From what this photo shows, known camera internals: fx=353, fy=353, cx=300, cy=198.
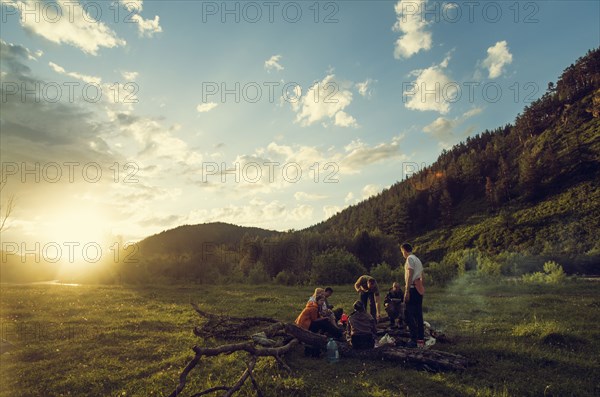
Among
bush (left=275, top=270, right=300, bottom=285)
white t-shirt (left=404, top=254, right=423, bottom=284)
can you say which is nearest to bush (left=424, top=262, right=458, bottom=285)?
bush (left=275, top=270, right=300, bottom=285)

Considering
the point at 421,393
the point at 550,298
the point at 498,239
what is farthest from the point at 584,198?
the point at 421,393

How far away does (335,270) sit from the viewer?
52375 mm

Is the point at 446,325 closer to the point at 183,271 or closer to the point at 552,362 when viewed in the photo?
the point at 552,362

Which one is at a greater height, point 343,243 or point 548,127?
point 548,127

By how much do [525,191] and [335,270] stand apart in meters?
92.8

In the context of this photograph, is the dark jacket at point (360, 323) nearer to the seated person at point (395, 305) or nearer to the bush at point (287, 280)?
the seated person at point (395, 305)

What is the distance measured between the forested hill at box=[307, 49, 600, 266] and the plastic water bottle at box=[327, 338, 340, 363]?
7499 cm

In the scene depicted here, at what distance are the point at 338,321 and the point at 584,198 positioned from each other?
106047 millimetres

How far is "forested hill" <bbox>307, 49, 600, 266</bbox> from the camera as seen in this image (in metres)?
91.1

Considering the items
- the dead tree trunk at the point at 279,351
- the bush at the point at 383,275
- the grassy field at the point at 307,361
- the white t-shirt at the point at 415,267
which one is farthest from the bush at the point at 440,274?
the white t-shirt at the point at 415,267

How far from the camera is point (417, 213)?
151750 mm

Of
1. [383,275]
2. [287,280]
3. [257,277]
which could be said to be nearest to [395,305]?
[383,275]

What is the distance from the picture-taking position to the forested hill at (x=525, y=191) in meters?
91.1

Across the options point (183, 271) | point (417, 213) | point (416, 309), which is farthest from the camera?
point (417, 213)
